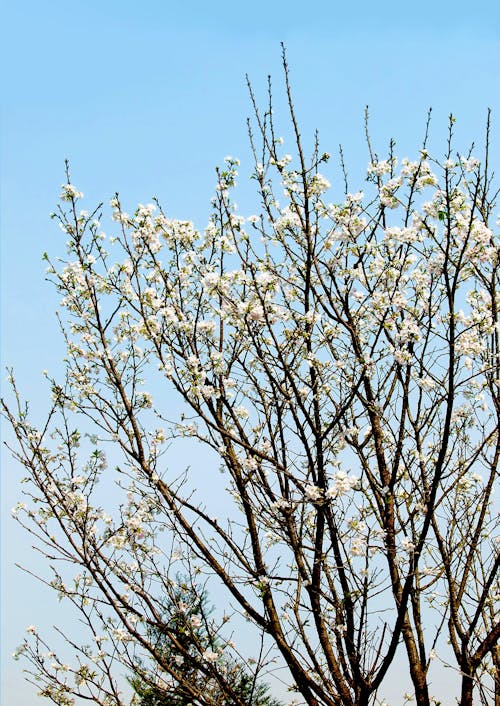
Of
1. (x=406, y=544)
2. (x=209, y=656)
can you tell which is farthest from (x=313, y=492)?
(x=209, y=656)

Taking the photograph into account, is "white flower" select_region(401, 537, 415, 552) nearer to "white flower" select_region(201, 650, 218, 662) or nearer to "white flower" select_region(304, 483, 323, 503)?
"white flower" select_region(304, 483, 323, 503)

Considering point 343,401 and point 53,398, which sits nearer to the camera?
point 343,401

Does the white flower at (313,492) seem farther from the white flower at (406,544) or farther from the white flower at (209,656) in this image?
the white flower at (209,656)

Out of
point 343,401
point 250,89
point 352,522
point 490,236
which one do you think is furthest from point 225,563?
point 250,89

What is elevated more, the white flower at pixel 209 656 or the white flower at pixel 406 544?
the white flower at pixel 406 544

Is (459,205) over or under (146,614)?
over

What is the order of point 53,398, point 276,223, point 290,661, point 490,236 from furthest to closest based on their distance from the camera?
point 53,398 → point 276,223 → point 290,661 → point 490,236

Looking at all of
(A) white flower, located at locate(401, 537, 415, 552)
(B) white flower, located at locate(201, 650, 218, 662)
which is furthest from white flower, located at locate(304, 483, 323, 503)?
(B) white flower, located at locate(201, 650, 218, 662)

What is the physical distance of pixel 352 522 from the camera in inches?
215

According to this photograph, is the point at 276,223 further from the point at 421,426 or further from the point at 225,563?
the point at 225,563

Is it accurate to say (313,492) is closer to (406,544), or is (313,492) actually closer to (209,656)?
(406,544)

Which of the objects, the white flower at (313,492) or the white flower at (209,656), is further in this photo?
the white flower at (209,656)

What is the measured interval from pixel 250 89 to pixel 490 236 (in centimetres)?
236

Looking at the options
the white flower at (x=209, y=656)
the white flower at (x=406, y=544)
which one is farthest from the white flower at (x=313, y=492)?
the white flower at (x=209, y=656)
